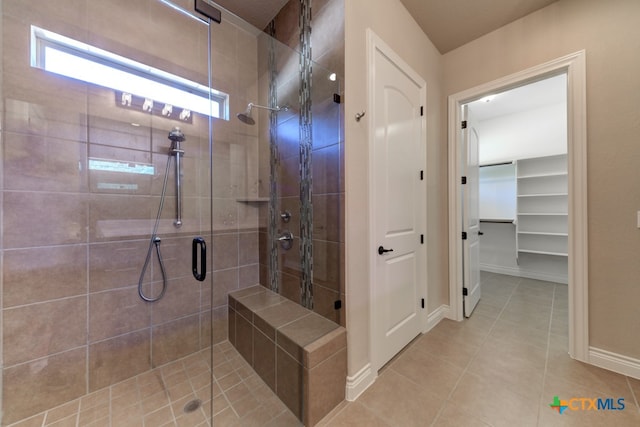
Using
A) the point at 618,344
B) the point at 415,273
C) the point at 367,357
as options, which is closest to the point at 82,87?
the point at 367,357

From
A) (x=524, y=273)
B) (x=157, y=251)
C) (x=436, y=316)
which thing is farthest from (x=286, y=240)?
(x=524, y=273)

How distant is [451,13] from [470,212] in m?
1.91

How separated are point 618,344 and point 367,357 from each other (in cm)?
184

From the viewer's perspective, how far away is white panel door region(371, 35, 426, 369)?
1661 mm

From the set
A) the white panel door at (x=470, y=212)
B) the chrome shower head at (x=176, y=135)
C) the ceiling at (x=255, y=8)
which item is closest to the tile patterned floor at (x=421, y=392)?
the white panel door at (x=470, y=212)

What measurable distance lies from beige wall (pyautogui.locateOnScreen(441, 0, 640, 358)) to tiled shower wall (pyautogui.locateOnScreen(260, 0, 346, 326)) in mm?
1905

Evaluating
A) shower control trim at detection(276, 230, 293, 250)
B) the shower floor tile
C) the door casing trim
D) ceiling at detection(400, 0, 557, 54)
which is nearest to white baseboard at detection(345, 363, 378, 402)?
the shower floor tile

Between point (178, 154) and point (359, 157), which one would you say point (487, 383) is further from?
point (178, 154)

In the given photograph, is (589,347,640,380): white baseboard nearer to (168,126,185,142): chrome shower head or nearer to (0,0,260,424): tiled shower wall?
(0,0,260,424): tiled shower wall

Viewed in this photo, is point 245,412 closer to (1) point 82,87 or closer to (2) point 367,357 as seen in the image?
(2) point 367,357

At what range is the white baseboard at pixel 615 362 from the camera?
5.20 feet

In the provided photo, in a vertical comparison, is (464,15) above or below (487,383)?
above

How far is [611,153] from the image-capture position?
166 centimetres

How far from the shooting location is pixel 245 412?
1.39 meters
